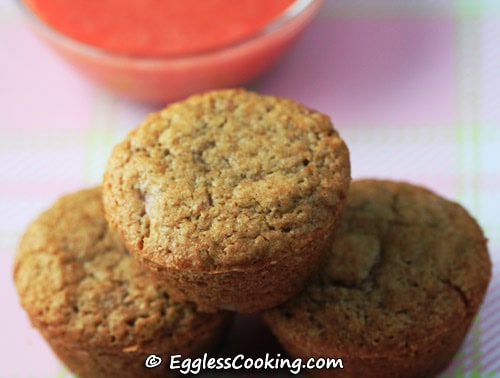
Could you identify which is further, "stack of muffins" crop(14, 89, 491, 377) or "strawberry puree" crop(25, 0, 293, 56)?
"strawberry puree" crop(25, 0, 293, 56)

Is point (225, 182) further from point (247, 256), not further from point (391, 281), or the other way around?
→ point (391, 281)

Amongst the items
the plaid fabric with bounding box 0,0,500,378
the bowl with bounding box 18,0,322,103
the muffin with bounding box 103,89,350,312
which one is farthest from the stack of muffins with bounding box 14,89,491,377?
the bowl with bounding box 18,0,322,103

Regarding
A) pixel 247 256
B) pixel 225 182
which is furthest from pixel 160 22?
pixel 247 256

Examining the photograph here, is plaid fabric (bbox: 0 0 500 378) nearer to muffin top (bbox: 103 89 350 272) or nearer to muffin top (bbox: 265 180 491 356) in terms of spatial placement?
muffin top (bbox: 265 180 491 356)

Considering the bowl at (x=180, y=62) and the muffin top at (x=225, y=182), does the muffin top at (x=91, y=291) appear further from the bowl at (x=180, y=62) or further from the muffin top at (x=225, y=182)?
the bowl at (x=180, y=62)

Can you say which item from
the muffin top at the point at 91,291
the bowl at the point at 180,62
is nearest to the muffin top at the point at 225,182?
the muffin top at the point at 91,291

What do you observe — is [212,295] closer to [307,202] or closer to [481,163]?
[307,202]

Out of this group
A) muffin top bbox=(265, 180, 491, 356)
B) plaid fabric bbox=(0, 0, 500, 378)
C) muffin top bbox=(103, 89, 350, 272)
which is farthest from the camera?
plaid fabric bbox=(0, 0, 500, 378)
